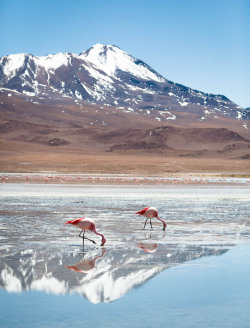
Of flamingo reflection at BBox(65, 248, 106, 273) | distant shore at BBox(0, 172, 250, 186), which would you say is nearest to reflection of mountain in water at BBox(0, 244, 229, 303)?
flamingo reflection at BBox(65, 248, 106, 273)

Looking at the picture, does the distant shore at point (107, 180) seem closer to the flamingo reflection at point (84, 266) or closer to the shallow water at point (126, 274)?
the shallow water at point (126, 274)

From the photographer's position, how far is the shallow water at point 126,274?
7.07 m

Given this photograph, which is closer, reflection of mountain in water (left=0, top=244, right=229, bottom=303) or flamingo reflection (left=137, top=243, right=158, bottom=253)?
reflection of mountain in water (left=0, top=244, right=229, bottom=303)

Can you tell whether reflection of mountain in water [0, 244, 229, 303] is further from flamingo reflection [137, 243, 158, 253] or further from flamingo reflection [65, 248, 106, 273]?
flamingo reflection [137, 243, 158, 253]

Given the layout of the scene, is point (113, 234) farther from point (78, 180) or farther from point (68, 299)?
point (78, 180)

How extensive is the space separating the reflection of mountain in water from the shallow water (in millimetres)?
15

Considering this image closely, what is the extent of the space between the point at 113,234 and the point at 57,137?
13789cm

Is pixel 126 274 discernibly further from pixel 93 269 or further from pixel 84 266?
pixel 84 266

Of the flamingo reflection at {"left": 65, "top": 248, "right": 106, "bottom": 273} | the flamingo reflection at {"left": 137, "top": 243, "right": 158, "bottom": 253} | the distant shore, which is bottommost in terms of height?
the flamingo reflection at {"left": 65, "top": 248, "right": 106, "bottom": 273}

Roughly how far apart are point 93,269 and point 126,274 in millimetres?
751

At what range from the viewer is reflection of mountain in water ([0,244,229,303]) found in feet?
27.8

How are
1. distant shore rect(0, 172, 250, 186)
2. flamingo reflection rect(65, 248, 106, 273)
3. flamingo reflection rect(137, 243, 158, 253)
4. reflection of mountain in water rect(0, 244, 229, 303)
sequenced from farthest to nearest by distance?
distant shore rect(0, 172, 250, 186) → flamingo reflection rect(137, 243, 158, 253) → flamingo reflection rect(65, 248, 106, 273) → reflection of mountain in water rect(0, 244, 229, 303)

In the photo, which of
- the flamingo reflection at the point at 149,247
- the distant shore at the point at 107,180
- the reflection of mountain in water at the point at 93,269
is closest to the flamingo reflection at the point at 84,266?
the reflection of mountain in water at the point at 93,269

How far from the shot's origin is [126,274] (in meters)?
9.57
